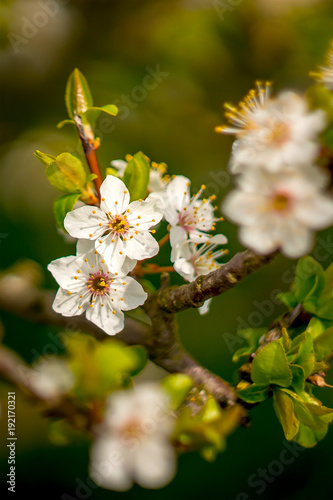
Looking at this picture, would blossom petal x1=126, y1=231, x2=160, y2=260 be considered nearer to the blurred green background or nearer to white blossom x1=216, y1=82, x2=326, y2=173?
white blossom x1=216, y1=82, x2=326, y2=173

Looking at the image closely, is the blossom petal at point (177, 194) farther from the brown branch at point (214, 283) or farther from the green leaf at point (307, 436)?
the green leaf at point (307, 436)

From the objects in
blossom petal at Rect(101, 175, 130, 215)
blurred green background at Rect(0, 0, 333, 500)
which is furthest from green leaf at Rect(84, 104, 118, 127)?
blurred green background at Rect(0, 0, 333, 500)

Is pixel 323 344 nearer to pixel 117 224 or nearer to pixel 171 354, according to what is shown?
pixel 171 354

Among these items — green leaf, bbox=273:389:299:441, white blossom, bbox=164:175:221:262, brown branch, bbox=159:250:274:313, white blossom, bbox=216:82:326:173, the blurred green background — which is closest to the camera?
white blossom, bbox=216:82:326:173

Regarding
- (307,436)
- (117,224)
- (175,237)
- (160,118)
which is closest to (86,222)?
(117,224)

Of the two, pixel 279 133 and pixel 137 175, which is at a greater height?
pixel 279 133

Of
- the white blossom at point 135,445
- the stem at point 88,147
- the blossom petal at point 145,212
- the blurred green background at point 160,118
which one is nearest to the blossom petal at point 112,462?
the white blossom at point 135,445
